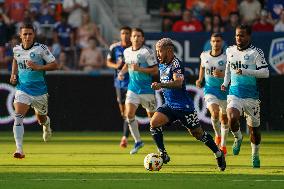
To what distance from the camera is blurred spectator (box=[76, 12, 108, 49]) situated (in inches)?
1216

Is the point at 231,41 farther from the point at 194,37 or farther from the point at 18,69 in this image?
the point at 18,69

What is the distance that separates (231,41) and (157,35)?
208 centimetres

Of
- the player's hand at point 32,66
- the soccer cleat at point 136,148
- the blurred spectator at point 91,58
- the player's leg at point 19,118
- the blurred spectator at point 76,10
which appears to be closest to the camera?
the player's leg at point 19,118

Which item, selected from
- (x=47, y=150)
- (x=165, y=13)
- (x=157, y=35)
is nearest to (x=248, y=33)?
(x=47, y=150)

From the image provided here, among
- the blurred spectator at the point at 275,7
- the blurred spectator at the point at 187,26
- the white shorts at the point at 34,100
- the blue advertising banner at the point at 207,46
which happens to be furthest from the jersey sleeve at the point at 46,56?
the blurred spectator at the point at 275,7

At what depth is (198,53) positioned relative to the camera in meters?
29.2

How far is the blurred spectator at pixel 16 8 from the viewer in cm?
3147

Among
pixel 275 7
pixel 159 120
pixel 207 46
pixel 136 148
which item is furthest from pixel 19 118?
pixel 275 7

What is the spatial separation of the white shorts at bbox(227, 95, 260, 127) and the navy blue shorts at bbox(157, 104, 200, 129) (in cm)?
129

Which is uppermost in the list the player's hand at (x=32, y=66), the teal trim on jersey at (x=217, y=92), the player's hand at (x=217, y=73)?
the player's hand at (x=32, y=66)

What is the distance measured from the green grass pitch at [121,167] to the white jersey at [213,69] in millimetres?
1266

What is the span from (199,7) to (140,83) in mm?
9954

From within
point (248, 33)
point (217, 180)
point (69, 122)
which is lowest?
point (69, 122)

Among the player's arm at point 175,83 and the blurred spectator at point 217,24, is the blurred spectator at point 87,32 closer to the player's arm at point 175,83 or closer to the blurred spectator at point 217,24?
the blurred spectator at point 217,24
